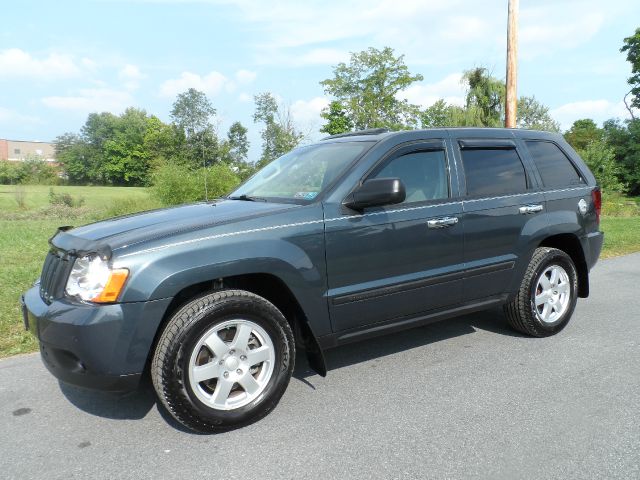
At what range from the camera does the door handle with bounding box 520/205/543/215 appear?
14.4 ft

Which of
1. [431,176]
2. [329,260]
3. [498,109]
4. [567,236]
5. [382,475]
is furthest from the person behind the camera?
[498,109]

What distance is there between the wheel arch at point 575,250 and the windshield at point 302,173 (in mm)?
2152

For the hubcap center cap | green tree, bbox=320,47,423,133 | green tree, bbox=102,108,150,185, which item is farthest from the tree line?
green tree, bbox=102,108,150,185

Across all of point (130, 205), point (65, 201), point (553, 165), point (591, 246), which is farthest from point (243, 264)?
point (65, 201)

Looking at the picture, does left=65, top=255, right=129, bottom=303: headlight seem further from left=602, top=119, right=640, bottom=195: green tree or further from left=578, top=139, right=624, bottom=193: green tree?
left=602, top=119, right=640, bottom=195: green tree

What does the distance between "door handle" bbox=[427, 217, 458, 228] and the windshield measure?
73 centimetres

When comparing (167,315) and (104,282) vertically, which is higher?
(104,282)

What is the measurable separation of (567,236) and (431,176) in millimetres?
1732

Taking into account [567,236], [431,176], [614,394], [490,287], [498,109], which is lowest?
[614,394]

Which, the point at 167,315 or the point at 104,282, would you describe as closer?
the point at 104,282

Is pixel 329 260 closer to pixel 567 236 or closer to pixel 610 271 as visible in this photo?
pixel 567 236

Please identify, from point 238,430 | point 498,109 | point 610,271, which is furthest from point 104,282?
point 498,109

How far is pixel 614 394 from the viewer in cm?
345

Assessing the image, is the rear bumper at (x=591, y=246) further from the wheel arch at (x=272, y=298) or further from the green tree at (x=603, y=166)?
the green tree at (x=603, y=166)
